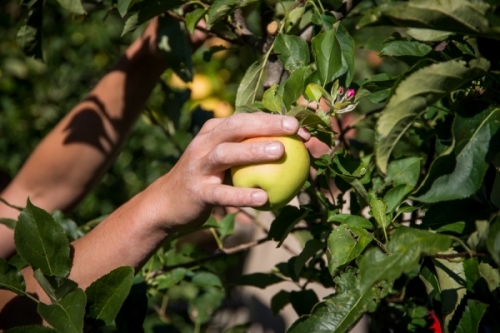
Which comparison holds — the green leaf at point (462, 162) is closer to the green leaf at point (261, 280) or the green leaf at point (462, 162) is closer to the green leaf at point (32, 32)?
the green leaf at point (261, 280)

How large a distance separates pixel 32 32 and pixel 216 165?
67 centimetres

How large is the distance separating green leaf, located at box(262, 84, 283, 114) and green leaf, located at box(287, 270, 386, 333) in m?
0.23

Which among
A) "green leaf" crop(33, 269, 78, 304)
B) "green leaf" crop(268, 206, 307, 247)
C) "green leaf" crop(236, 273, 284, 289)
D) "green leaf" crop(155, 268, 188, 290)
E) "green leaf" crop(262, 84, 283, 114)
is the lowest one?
"green leaf" crop(155, 268, 188, 290)

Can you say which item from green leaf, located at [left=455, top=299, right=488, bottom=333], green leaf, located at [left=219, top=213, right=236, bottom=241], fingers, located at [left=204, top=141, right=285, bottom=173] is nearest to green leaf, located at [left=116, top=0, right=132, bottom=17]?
fingers, located at [left=204, top=141, right=285, bottom=173]

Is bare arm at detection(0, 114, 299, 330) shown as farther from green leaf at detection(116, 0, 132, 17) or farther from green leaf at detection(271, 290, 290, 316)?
green leaf at detection(271, 290, 290, 316)

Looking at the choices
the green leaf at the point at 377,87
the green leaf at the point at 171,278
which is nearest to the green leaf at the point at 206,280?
the green leaf at the point at 171,278

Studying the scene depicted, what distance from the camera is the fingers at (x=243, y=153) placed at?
78 cm

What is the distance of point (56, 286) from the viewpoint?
860 millimetres

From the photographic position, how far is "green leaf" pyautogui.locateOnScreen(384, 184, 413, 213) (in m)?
0.84

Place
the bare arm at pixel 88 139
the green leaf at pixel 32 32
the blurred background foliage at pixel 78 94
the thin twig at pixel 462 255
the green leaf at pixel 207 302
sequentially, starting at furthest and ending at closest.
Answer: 1. the blurred background foliage at pixel 78 94
2. the bare arm at pixel 88 139
3. the green leaf at pixel 207 302
4. the green leaf at pixel 32 32
5. the thin twig at pixel 462 255

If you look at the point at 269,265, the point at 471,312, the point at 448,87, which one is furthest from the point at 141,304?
the point at 269,265

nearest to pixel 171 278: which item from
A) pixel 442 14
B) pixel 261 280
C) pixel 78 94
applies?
pixel 261 280

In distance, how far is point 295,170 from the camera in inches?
32.2

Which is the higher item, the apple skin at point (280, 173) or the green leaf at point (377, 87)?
the green leaf at point (377, 87)
